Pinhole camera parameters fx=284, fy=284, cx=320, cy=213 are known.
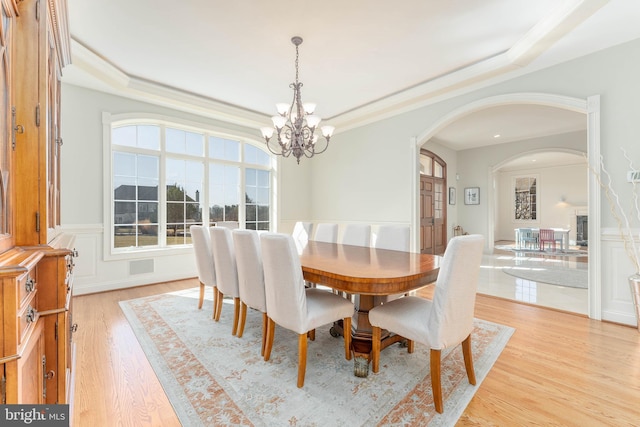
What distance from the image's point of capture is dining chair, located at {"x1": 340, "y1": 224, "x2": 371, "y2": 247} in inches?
131

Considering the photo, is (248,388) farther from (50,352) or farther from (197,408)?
(50,352)

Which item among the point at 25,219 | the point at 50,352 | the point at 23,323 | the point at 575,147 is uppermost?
the point at 575,147

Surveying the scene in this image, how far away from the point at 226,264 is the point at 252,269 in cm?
52

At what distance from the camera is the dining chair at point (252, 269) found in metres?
2.21

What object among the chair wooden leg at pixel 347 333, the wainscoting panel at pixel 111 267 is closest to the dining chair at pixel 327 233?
the chair wooden leg at pixel 347 333

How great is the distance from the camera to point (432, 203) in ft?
22.5

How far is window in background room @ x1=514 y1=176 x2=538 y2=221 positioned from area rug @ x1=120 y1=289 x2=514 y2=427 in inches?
377

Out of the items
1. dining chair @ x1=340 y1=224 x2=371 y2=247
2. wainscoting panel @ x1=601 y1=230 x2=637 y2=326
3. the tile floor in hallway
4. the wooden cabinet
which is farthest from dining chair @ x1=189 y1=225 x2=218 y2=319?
wainscoting panel @ x1=601 y1=230 x2=637 y2=326

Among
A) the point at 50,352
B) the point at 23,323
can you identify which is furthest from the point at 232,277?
the point at 23,323

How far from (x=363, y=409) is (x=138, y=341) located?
6.54ft

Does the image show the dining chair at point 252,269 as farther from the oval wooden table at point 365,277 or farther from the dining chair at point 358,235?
the dining chair at point 358,235

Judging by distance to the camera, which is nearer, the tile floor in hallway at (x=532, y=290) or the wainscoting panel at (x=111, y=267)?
the tile floor in hallway at (x=532, y=290)

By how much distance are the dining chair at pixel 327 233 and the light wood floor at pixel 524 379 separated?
2005mm

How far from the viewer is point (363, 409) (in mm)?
1604
